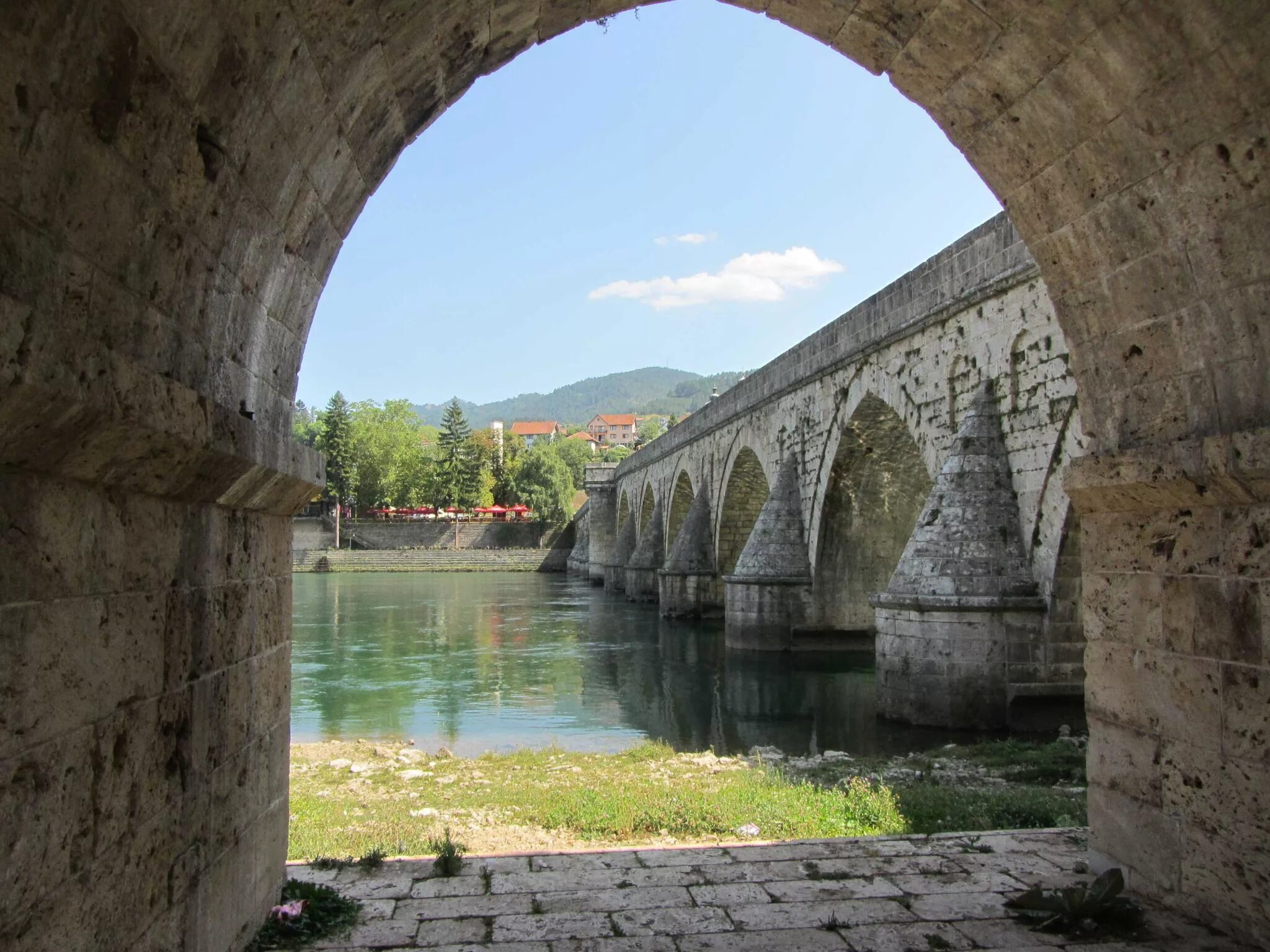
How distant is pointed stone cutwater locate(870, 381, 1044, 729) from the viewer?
9.37m

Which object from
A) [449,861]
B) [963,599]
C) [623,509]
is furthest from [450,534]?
[449,861]

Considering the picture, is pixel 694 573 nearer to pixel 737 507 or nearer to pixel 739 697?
pixel 737 507

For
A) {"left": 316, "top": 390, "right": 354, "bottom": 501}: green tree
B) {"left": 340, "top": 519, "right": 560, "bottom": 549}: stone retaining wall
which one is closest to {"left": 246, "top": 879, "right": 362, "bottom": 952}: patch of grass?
{"left": 340, "top": 519, "right": 560, "bottom": 549}: stone retaining wall

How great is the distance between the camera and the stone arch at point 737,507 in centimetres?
2127

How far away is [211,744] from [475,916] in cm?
110

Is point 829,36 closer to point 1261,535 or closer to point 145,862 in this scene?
point 1261,535

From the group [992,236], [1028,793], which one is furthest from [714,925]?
[992,236]

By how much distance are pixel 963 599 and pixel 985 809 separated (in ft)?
14.0

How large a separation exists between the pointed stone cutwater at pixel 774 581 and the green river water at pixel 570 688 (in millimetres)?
316

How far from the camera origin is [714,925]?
11.0ft

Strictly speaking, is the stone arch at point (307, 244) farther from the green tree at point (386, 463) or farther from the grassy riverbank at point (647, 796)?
the green tree at point (386, 463)

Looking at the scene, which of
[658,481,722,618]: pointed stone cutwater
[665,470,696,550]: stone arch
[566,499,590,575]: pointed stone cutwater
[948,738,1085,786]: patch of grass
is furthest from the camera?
[566,499,590,575]: pointed stone cutwater

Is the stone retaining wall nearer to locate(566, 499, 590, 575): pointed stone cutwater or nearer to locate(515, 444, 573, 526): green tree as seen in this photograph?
locate(515, 444, 573, 526): green tree

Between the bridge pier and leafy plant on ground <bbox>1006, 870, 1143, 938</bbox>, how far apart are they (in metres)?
37.9
